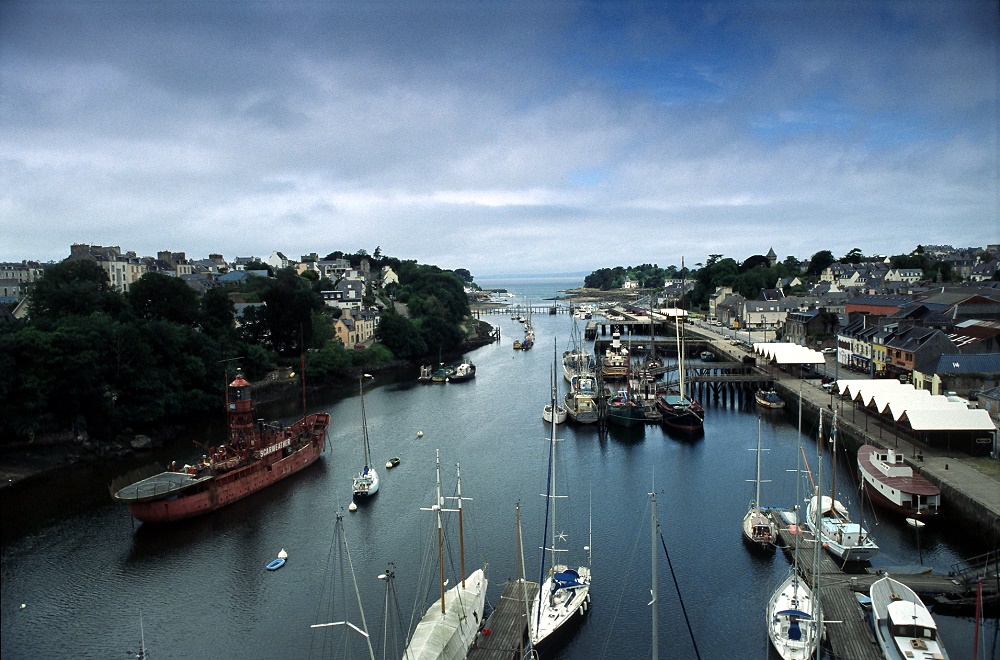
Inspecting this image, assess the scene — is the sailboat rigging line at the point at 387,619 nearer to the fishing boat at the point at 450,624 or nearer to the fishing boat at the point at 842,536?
the fishing boat at the point at 450,624

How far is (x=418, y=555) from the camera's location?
2255 centimetres

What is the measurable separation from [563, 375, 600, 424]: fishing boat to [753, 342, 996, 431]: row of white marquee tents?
13.5m

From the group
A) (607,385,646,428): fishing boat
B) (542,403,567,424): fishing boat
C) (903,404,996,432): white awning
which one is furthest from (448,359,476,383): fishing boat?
(903,404,996,432): white awning

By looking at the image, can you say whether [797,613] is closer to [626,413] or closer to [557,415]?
[626,413]

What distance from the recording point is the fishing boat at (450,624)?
15131 millimetres

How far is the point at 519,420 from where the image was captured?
1647 inches

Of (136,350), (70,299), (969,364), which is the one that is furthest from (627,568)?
(70,299)

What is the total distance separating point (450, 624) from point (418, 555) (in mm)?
6770

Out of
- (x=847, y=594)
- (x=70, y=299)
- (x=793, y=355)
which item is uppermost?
(x=70, y=299)

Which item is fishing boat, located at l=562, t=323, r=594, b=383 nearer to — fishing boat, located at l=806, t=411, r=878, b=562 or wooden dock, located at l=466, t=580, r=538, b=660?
fishing boat, located at l=806, t=411, r=878, b=562

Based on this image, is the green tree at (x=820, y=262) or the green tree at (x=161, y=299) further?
the green tree at (x=820, y=262)

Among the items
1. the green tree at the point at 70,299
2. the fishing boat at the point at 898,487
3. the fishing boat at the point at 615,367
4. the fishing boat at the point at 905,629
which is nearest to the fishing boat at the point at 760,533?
the fishing boat at the point at 898,487

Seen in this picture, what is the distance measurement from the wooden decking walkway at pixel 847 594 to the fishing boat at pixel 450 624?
27.2 ft

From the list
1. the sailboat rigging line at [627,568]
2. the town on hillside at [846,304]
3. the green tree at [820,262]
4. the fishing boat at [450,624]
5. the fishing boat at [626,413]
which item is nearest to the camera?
the fishing boat at [450,624]
